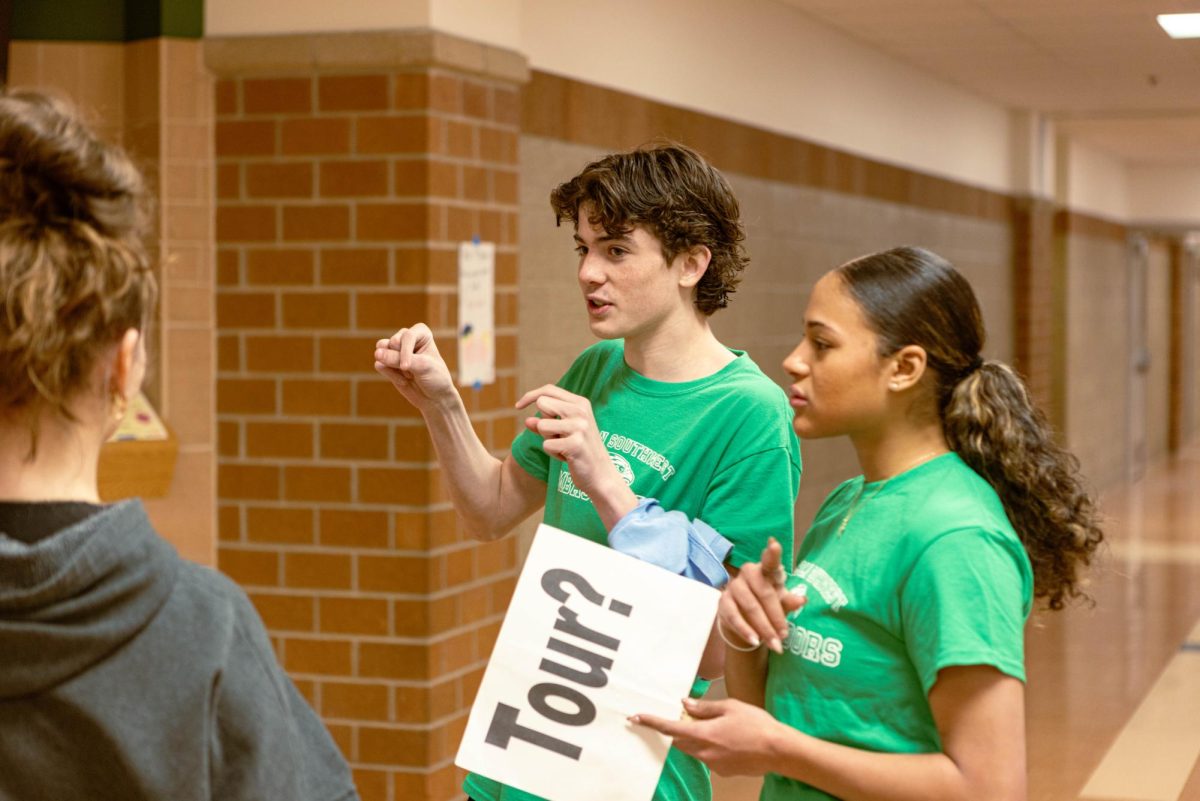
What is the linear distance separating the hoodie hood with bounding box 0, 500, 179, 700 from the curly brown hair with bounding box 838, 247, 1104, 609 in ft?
2.87

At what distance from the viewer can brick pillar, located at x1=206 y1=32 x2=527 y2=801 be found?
154 inches

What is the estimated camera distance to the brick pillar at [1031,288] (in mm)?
10273

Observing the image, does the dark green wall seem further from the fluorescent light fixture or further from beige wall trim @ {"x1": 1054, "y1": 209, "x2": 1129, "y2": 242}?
beige wall trim @ {"x1": 1054, "y1": 209, "x2": 1129, "y2": 242}

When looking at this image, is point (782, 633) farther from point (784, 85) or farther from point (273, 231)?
point (784, 85)

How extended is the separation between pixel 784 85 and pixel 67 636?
5758 mm

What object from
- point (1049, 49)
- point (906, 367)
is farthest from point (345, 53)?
point (1049, 49)

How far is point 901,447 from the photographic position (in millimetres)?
1665

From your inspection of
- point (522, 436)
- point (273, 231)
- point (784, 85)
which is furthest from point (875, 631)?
point (784, 85)

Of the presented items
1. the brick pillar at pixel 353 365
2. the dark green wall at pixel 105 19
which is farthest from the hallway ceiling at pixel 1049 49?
the dark green wall at pixel 105 19

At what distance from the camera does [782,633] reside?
1.57 m

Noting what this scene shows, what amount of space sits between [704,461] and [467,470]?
41cm

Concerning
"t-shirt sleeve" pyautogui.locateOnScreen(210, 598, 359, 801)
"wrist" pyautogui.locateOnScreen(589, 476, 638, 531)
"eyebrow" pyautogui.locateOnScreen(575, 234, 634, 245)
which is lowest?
"t-shirt sleeve" pyautogui.locateOnScreen(210, 598, 359, 801)

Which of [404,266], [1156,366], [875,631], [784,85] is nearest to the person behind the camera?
[875,631]

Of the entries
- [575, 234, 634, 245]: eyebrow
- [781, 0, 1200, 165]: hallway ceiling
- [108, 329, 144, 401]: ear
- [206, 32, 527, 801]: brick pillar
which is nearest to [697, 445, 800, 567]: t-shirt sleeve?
[575, 234, 634, 245]: eyebrow
